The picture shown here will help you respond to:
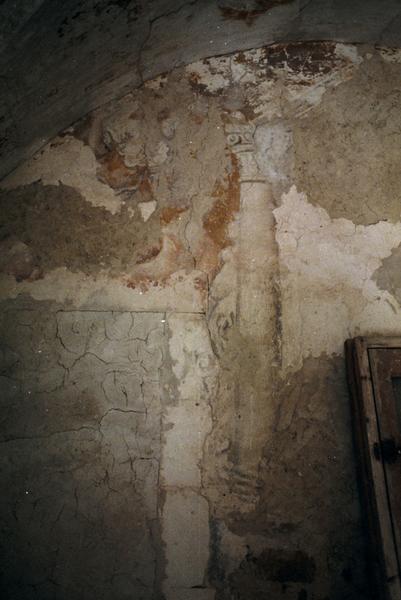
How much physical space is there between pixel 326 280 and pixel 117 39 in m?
1.41

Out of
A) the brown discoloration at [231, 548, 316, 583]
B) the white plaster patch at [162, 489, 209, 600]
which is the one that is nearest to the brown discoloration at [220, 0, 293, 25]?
the white plaster patch at [162, 489, 209, 600]

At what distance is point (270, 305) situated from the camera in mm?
2051

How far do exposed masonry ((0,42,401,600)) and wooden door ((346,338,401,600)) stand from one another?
11cm

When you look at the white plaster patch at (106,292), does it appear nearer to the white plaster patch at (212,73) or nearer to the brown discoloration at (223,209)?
the brown discoloration at (223,209)

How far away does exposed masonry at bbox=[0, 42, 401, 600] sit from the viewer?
6.05 feet

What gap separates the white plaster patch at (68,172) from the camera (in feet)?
6.98

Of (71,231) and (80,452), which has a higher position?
(71,231)

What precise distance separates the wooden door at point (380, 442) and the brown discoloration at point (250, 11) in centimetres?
156

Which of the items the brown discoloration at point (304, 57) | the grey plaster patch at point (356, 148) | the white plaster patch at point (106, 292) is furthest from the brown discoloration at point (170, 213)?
the brown discoloration at point (304, 57)

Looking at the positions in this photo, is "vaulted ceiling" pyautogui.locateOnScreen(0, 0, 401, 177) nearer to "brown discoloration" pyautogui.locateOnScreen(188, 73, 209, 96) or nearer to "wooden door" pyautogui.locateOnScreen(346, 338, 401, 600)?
"brown discoloration" pyautogui.locateOnScreen(188, 73, 209, 96)

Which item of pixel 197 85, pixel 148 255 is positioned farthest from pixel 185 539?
pixel 197 85

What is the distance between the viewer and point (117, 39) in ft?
6.23

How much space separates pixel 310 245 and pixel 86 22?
52.2 inches

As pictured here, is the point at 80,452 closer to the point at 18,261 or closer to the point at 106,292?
the point at 106,292
